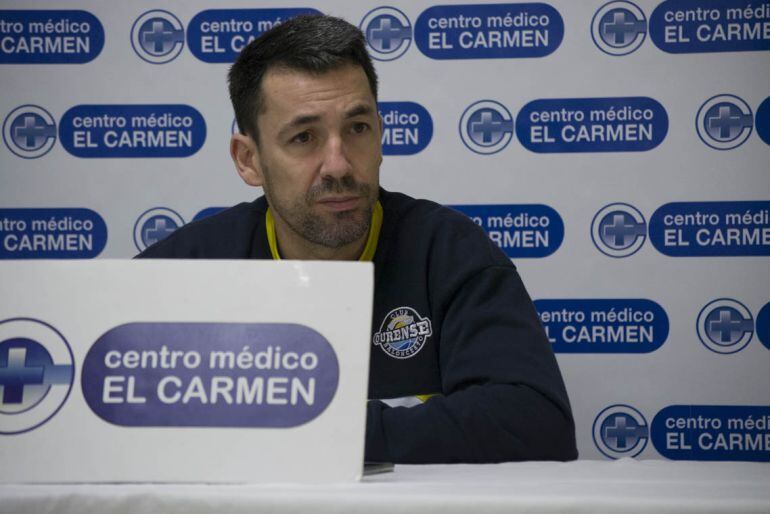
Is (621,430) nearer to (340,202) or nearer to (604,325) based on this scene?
(604,325)

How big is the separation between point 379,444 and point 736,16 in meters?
1.70

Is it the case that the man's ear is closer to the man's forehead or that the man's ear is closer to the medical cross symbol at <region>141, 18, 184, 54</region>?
the man's forehead

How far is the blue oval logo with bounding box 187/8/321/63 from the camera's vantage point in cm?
218

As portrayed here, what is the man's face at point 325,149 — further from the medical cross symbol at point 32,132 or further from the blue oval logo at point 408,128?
the medical cross symbol at point 32,132

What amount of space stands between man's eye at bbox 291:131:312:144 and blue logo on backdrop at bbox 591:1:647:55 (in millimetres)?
1094

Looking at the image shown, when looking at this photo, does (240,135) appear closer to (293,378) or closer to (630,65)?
(293,378)

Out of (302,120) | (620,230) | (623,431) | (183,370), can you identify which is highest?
(302,120)

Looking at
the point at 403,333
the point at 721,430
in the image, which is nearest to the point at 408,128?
the point at 403,333

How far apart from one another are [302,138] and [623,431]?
1.24 meters

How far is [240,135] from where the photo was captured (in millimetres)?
1528

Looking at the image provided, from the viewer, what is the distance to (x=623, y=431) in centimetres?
207

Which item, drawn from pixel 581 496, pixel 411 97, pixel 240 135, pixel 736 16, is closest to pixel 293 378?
pixel 581 496

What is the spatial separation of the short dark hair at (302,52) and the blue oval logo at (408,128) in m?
0.67

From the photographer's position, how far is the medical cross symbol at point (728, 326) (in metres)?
2.04
